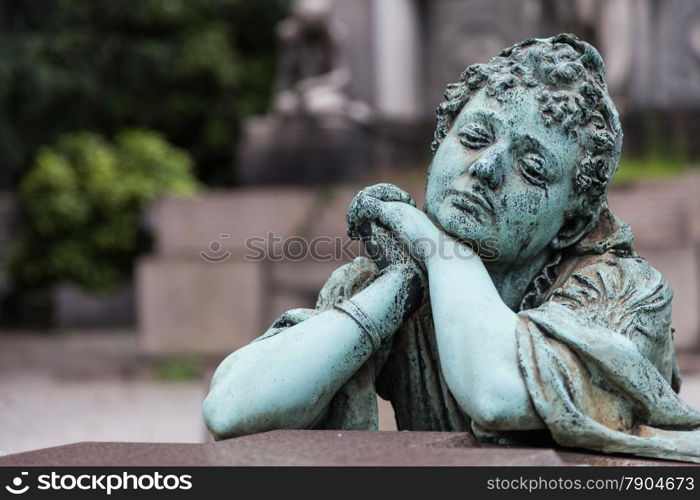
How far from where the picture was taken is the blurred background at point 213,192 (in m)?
9.33

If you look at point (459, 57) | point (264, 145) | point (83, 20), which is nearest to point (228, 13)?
point (83, 20)

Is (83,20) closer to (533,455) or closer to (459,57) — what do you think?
(459,57)

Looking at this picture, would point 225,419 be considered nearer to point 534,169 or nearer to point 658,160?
point 534,169

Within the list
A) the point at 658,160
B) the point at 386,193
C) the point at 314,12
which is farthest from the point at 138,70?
the point at 386,193

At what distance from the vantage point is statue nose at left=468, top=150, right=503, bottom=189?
8.64ft

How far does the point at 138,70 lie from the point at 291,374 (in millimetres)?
16402

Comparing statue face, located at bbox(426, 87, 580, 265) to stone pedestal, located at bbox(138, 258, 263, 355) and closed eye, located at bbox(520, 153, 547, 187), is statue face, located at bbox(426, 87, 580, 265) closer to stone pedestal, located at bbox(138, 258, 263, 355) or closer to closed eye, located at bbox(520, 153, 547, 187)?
closed eye, located at bbox(520, 153, 547, 187)

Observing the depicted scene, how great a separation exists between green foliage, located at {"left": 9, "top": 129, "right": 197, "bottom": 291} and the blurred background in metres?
0.04

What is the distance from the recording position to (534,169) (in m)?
2.66

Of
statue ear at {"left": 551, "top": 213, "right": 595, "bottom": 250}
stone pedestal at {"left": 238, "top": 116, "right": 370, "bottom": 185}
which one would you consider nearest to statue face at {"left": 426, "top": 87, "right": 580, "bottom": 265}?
statue ear at {"left": 551, "top": 213, "right": 595, "bottom": 250}

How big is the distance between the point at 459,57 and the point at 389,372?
37.7ft

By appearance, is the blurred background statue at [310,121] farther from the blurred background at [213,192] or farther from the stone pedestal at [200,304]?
the stone pedestal at [200,304]

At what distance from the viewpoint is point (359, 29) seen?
12.8 meters
